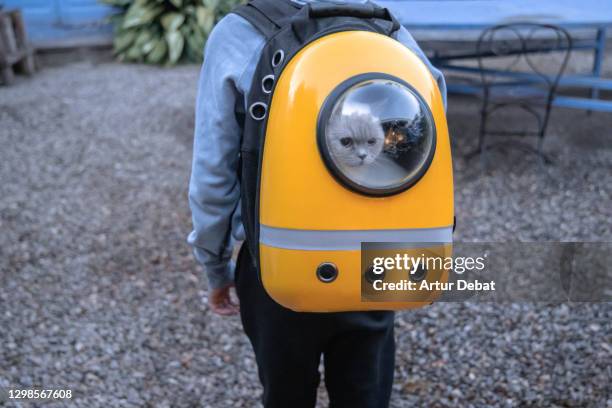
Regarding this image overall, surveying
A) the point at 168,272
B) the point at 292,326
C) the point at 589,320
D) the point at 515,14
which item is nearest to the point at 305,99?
the point at 292,326

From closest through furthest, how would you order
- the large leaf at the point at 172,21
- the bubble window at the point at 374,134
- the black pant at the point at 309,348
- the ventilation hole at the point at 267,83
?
the bubble window at the point at 374,134 < the ventilation hole at the point at 267,83 < the black pant at the point at 309,348 < the large leaf at the point at 172,21

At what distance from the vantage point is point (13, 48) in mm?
7281

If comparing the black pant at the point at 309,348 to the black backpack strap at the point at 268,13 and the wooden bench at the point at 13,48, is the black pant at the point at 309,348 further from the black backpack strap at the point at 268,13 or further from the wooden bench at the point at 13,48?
the wooden bench at the point at 13,48

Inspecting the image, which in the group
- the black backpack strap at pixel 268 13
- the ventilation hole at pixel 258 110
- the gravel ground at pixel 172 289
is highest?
the black backpack strap at pixel 268 13

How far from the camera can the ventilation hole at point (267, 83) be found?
3.67 ft

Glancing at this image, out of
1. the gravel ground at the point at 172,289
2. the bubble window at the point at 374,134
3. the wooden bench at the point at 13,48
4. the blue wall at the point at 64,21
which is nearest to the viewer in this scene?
the bubble window at the point at 374,134

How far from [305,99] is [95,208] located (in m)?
3.41

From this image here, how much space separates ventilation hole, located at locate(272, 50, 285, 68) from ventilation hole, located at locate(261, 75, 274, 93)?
0.08 feet

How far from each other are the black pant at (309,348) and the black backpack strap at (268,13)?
53 cm

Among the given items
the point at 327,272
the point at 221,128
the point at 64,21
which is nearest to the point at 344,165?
the point at 327,272

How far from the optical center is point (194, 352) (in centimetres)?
272

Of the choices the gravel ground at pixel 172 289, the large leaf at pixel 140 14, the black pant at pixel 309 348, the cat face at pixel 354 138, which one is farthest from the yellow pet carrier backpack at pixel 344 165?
the large leaf at pixel 140 14

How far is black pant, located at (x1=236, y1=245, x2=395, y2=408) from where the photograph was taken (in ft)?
4.44

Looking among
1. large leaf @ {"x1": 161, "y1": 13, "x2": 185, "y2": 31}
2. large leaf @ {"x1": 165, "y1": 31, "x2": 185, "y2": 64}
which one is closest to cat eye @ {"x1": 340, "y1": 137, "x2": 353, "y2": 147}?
large leaf @ {"x1": 165, "y1": 31, "x2": 185, "y2": 64}
